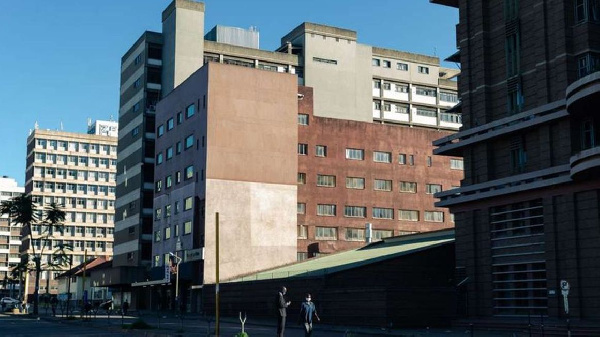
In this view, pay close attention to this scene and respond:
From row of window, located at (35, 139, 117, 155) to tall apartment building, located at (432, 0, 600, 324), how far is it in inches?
5869

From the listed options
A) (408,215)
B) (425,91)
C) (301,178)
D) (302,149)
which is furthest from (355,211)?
(425,91)

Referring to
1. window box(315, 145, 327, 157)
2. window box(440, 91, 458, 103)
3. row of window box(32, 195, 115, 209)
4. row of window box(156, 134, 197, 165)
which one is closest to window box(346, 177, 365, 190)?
window box(315, 145, 327, 157)

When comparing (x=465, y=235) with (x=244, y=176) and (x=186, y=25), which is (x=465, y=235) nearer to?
(x=244, y=176)

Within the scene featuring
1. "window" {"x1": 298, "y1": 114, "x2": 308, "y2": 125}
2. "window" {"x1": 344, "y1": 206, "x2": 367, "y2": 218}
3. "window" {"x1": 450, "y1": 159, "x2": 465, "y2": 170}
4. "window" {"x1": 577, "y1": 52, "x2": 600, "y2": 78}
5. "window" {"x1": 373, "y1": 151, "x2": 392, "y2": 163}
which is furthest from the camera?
"window" {"x1": 450, "y1": 159, "x2": 465, "y2": 170}

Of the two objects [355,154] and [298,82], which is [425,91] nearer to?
[298,82]

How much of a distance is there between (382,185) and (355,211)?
498cm

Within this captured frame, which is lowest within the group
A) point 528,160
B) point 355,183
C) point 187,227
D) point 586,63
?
point 187,227

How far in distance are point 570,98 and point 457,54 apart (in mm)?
18718

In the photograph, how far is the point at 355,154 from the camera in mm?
95500

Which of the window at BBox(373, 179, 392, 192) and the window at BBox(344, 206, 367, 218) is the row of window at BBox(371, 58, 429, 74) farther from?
the window at BBox(344, 206, 367, 218)

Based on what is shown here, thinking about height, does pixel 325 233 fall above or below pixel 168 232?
below

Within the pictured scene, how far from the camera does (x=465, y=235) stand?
5466cm

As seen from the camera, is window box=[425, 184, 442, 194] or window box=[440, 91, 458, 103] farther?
window box=[440, 91, 458, 103]

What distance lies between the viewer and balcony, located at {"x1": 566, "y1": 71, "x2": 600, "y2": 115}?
42000 mm
